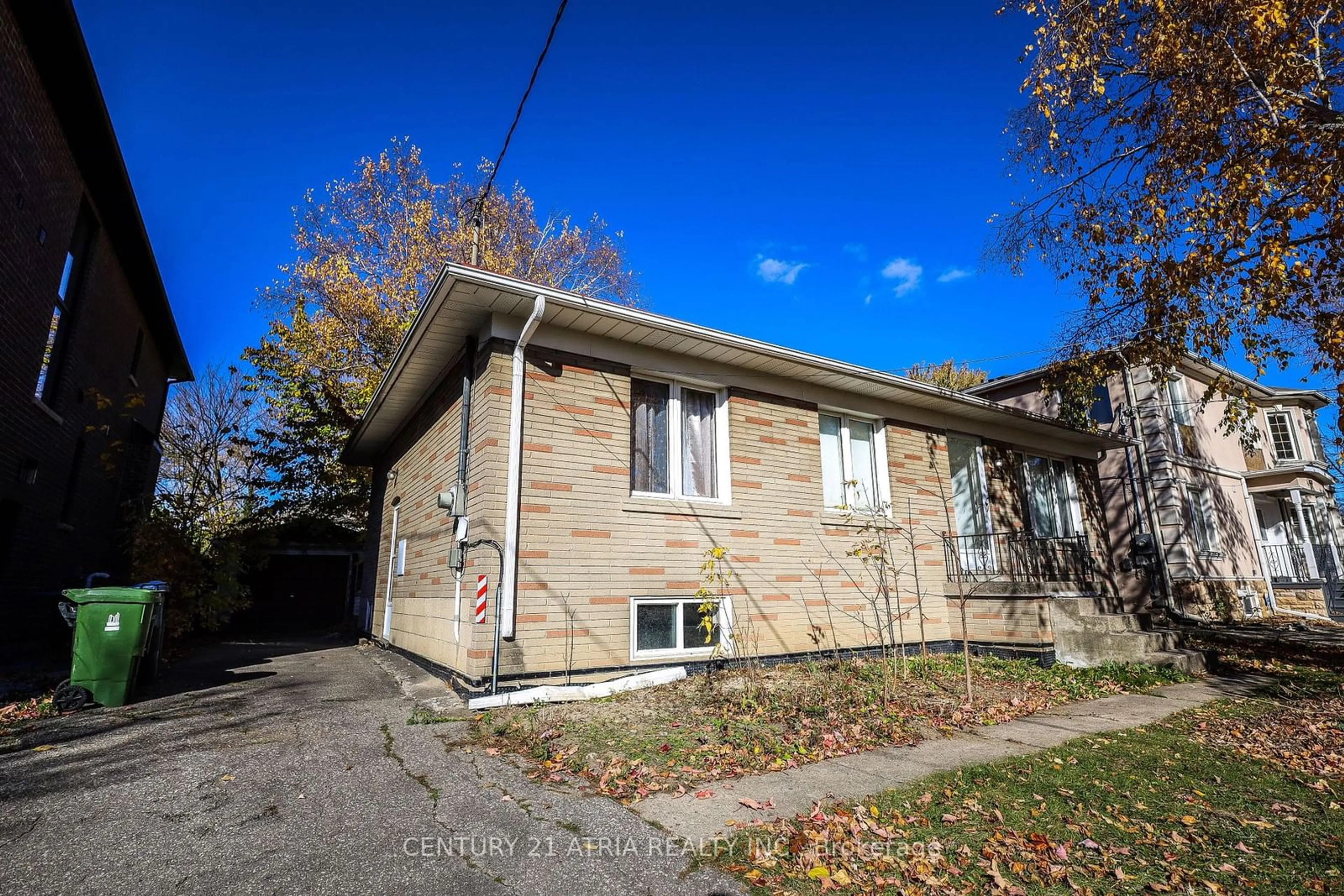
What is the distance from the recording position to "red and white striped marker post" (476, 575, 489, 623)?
6402 millimetres

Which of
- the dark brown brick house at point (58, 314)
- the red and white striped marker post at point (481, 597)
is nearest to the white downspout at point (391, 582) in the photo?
the dark brown brick house at point (58, 314)

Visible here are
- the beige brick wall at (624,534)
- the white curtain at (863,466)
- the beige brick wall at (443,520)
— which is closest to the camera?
the beige brick wall at (443,520)

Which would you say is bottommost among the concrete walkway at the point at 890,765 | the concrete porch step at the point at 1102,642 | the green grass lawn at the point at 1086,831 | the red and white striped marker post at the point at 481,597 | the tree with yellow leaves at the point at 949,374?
the green grass lawn at the point at 1086,831

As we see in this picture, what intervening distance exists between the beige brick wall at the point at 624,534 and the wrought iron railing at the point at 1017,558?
0.48 metres

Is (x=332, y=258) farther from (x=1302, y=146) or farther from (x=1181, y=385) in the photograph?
(x=1181, y=385)

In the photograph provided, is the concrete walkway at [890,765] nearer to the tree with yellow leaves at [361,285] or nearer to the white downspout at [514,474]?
the white downspout at [514,474]

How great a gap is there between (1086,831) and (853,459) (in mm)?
6716

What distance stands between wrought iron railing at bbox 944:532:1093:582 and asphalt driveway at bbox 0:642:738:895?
26.2 feet

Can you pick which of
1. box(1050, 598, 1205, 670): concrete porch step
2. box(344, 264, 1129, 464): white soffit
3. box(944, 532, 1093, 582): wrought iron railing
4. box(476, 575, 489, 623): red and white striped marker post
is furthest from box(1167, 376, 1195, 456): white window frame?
box(476, 575, 489, 623): red and white striped marker post

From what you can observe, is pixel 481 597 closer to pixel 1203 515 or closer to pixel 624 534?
pixel 624 534

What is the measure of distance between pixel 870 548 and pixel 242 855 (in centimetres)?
753

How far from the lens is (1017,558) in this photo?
11.4 meters

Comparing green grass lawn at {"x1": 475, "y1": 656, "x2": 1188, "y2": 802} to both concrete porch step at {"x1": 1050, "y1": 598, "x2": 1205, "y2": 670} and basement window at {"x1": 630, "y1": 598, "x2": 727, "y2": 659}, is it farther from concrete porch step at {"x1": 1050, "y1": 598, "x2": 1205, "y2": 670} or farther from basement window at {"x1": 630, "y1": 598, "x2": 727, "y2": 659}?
basement window at {"x1": 630, "y1": 598, "x2": 727, "y2": 659}

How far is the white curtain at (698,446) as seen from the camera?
8.20m
